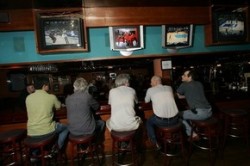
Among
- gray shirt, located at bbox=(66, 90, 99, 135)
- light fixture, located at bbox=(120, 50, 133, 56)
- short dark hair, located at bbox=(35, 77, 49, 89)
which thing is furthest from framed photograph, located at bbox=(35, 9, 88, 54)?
Answer: gray shirt, located at bbox=(66, 90, 99, 135)

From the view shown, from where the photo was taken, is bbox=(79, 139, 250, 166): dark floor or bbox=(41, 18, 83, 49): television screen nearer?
bbox=(79, 139, 250, 166): dark floor

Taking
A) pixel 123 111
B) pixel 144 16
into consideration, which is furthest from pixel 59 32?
pixel 123 111

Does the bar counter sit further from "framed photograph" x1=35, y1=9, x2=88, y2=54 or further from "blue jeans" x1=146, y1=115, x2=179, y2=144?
"framed photograph" x1=35, y1=9, x2=88, y2=54

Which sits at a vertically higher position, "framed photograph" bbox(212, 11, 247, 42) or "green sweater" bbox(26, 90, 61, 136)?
"framed photograph" bbox(212, 11, 247, 42)

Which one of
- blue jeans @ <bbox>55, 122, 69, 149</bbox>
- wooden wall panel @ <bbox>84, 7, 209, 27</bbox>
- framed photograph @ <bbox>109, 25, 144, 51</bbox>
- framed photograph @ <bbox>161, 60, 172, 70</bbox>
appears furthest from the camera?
framed photograph @ <bbox>161, 60, 172, 70</bbox>

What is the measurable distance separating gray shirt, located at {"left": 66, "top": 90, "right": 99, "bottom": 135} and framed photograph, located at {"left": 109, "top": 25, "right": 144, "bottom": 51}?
1315 mm

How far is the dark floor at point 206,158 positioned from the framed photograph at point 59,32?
221 cm

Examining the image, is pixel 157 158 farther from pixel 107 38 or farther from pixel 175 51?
pixel 107 38

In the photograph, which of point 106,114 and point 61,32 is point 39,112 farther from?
point 61,32

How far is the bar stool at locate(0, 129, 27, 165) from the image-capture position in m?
3.57

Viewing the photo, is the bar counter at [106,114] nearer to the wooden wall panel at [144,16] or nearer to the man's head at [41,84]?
the man's head at [41,84]

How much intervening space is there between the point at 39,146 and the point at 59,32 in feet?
6.71

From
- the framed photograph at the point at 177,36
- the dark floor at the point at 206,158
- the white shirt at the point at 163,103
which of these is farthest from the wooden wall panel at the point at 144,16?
the dark floor at the point at 206,158

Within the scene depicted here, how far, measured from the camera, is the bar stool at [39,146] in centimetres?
332
